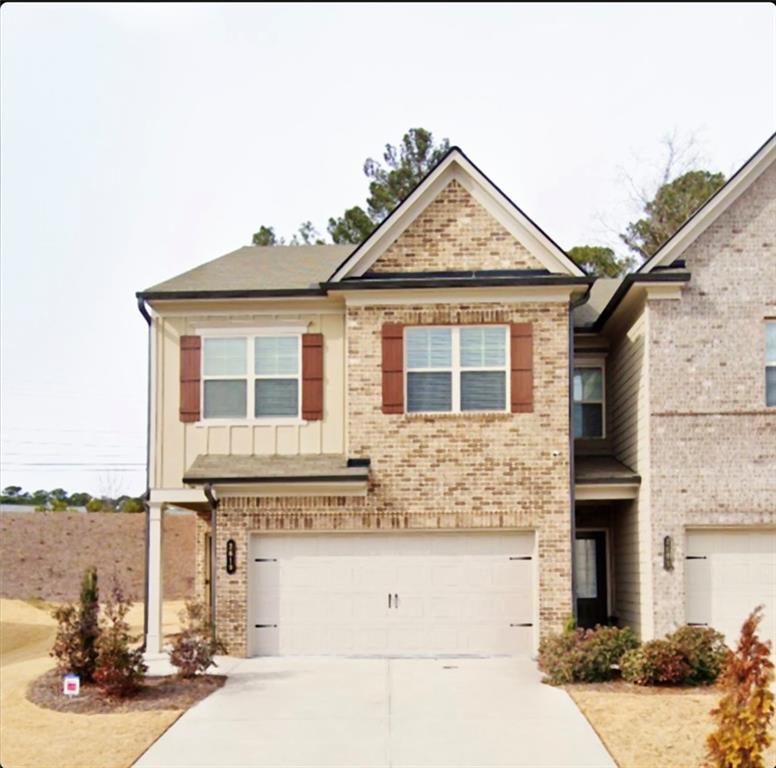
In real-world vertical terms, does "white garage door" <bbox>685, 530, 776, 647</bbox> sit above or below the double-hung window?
below

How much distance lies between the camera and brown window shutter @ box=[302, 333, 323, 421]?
1953 centimetres

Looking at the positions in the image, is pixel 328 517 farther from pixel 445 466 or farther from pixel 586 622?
pixel 586 622

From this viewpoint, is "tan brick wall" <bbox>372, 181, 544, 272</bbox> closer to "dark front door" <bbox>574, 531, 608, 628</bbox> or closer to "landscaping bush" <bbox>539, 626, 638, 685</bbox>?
"dark front door" <bbox>574, 531, 608, 628</bbox>

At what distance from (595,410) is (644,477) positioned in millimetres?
3288

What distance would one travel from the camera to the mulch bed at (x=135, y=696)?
48.9 ft

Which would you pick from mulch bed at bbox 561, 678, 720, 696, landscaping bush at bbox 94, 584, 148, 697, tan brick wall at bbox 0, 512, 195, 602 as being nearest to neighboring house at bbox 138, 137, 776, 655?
mulch bed at bbox 561, 678, 720, 696

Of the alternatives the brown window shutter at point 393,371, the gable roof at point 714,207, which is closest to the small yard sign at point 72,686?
the brown window shutter at point 393,371

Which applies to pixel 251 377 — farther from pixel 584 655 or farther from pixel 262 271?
pixel 584 655

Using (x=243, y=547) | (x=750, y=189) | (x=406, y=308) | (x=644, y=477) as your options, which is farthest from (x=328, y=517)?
(x=750, y=189)

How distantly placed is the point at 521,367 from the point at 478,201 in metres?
2.83

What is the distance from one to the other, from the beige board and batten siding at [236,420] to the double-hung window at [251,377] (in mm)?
199

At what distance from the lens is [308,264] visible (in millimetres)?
21562

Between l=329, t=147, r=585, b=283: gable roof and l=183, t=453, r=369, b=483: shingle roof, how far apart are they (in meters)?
2.96

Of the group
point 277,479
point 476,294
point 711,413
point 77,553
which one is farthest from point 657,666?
point 77,553
